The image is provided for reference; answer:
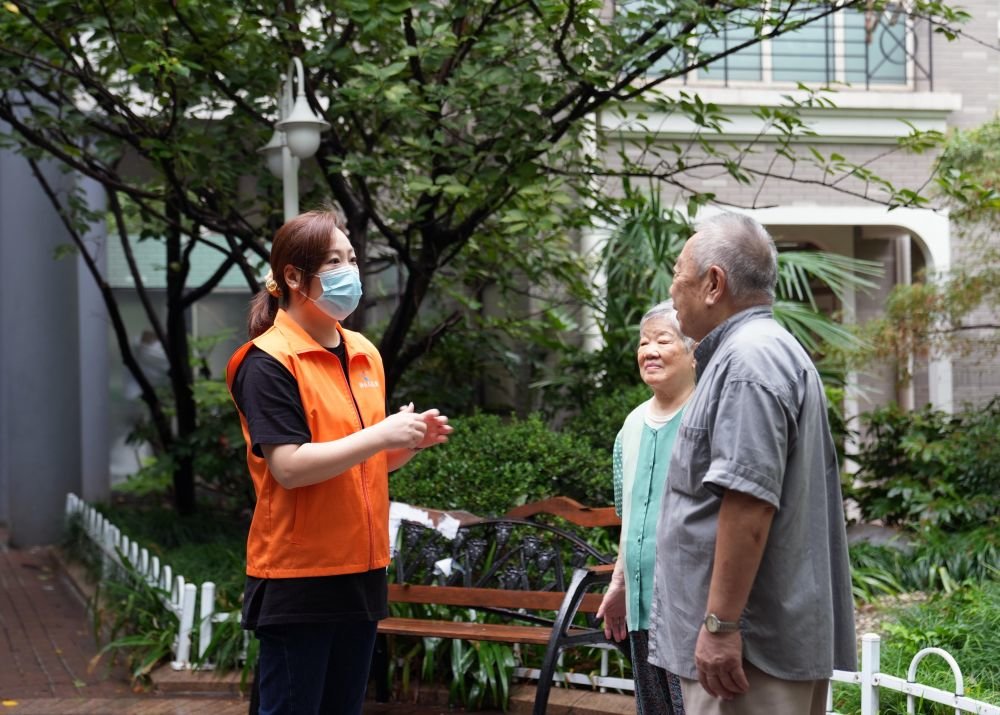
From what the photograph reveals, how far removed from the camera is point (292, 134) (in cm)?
621

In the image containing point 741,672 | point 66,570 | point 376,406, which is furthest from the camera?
point 66,570

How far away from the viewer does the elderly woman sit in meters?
3.69

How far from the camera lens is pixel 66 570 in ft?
32.2

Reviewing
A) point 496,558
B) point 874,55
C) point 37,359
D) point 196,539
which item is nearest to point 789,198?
point 874,55

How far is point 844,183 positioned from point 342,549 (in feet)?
28.0

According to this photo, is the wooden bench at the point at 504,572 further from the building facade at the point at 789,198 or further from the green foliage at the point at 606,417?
the building facade at the point at 789,198

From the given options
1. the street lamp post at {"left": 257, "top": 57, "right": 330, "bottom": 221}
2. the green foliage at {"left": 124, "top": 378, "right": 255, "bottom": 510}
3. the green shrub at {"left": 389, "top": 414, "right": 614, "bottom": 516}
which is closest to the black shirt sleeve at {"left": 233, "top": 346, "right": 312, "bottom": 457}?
the street lamp post at {"left": 257, "top": 57, "right": 330, "bottom": 221}

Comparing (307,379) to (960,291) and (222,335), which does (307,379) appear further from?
(222,335)

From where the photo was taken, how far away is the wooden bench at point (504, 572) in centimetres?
520

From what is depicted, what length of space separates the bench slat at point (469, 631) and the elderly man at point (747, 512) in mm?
2371

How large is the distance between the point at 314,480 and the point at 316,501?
136 millimetres

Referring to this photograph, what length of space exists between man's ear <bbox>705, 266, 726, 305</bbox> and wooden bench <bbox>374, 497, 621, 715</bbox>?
7.65 ft

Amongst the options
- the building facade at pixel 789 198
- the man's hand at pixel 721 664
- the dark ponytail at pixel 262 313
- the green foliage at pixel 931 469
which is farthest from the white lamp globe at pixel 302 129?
the building facade at pixel 789 198

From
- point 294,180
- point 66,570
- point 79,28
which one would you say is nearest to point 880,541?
point 294,180
